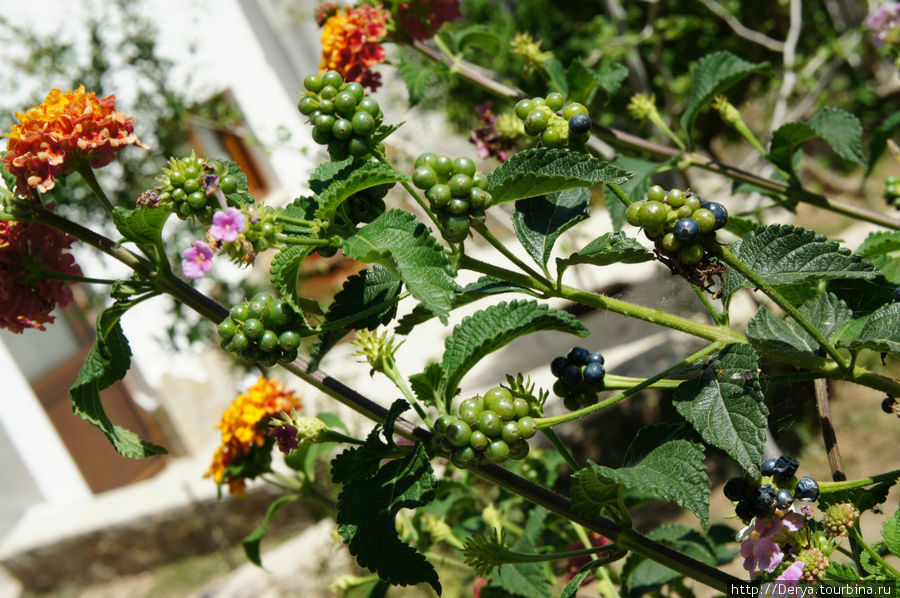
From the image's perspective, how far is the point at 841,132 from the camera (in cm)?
119

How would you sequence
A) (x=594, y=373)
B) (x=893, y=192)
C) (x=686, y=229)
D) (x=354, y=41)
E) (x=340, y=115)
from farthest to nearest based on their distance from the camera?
1. (x=354, y=41)
2. (x=893, y=192)
3. (x=594, y=373)
4. (x=340, y=115)
5. (x=686, y=229)

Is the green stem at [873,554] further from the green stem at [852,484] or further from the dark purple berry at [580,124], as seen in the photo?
the dark purple berry at [580,124]

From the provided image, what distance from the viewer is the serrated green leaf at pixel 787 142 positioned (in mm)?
1127

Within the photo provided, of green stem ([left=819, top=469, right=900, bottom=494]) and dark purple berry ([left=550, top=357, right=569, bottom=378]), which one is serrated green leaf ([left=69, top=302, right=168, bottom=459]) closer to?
dark purple berry ([left=550, top=357, right=569, bottom=378])

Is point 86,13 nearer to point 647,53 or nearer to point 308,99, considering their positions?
point 647,53

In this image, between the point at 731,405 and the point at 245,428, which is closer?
the point at 731,405

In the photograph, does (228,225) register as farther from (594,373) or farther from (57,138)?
(594,373)

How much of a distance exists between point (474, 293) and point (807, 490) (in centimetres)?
34

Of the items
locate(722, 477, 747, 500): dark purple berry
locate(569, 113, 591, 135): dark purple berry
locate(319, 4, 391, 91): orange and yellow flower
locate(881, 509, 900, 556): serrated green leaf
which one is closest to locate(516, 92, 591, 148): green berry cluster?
locate(569, 113, 591, 135): dark purple berry

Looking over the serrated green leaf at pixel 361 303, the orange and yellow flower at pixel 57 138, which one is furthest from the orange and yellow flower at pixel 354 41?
the serrated green leaf at pixel 361 303

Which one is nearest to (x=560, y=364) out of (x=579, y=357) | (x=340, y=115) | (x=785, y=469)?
(x=579, y=357)

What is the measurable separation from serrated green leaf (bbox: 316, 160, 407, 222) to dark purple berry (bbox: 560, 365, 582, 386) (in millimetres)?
303

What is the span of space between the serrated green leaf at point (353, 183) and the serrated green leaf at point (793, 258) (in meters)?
0.31

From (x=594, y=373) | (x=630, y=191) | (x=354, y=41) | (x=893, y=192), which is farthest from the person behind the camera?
(x=354, y=41)
